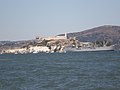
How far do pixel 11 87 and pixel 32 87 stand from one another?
187cm

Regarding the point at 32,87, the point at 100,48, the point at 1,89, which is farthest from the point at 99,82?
the point at 100,48

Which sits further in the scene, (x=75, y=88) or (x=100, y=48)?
(x=100, y=48)

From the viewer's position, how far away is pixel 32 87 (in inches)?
1224

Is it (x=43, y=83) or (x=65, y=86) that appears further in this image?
(x=43, y=83)

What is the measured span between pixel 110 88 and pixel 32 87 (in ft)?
20.3

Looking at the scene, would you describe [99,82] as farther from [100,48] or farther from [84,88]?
[100,48]

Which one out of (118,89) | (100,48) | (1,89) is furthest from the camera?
(100,48)

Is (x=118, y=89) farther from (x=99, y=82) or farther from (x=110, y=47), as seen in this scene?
(x=110, y=47)

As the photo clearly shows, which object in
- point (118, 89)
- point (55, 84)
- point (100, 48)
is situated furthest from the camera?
point (100, 48)

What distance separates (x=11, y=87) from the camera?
3177 cm

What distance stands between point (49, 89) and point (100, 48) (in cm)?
16870

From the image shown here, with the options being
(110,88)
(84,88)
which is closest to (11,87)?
(84,88)

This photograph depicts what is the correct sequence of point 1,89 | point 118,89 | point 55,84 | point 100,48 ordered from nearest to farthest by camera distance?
point 118,89 → point 1,89 → point 55,84 → point 100,48

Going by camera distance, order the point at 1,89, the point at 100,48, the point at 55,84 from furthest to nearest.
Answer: the point at 100,48, the point at 55,84, the point at 1,89
